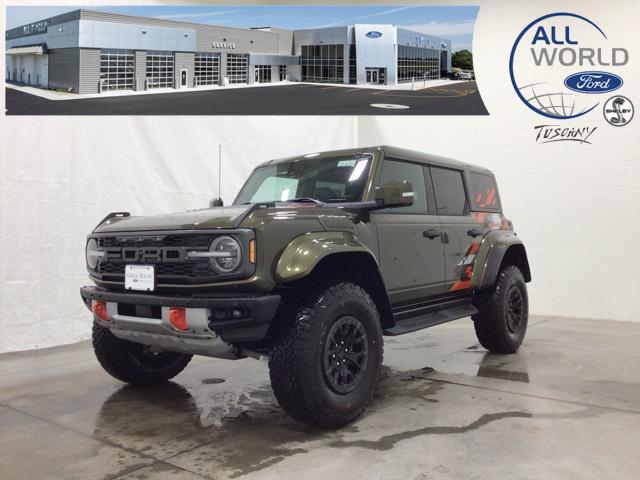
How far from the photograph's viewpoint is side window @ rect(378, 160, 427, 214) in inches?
144

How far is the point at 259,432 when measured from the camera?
289cm

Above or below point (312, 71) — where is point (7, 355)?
below

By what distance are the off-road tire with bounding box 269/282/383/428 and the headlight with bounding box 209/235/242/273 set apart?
430mm

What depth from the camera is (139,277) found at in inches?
115

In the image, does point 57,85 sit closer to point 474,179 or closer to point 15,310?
point 15,310

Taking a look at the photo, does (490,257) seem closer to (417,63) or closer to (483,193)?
(483,193)

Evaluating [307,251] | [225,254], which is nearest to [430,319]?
[307,251]

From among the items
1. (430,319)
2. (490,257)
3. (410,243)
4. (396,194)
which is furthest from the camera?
(490,257)

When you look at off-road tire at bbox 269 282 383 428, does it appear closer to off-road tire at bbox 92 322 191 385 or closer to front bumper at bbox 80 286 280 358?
front bumper at bbox 80 286 280 358

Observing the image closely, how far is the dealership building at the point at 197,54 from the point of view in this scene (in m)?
5.89

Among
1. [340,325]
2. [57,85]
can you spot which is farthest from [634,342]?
[57,85]

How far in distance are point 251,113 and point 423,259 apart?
3894 millimetres

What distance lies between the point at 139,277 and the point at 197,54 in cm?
425

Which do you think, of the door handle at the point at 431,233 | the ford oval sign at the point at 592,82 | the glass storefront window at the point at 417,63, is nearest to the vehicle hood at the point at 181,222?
the door handle at the point at 431,233
